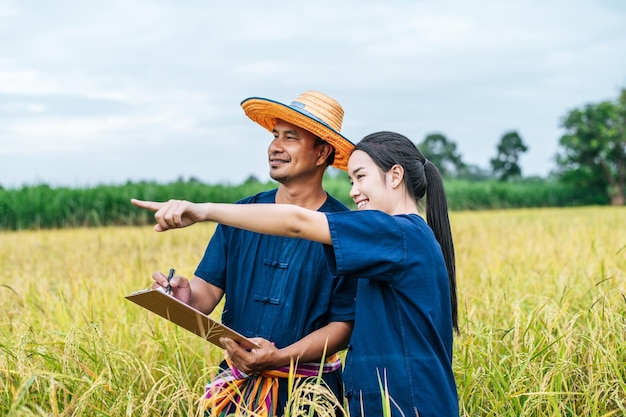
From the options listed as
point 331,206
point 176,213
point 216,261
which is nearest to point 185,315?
point 176,213

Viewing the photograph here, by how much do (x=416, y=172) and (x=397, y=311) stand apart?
46 cm

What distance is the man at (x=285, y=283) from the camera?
2.32 meters

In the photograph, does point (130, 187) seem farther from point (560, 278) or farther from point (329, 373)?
point (329, 373)

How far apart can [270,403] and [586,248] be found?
5.00m

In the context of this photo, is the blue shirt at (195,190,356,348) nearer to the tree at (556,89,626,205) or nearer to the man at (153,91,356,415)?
the man at (153,91,356,415)

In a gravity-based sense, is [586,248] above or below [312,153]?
below

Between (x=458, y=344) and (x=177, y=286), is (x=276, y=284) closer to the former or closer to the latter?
(x=177, y=286)

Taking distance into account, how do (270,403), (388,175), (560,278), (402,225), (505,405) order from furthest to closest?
(560,278), (505,405), (270,403), (388,175), (402,225)

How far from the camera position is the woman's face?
2.03 metres

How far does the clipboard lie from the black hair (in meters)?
0.69

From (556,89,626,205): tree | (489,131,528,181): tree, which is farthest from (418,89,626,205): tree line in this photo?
(489,131,528,181): tree

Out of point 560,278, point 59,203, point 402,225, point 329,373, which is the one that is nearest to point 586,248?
point 560,278

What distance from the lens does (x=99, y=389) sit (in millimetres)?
2375

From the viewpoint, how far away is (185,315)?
2.05 meters
